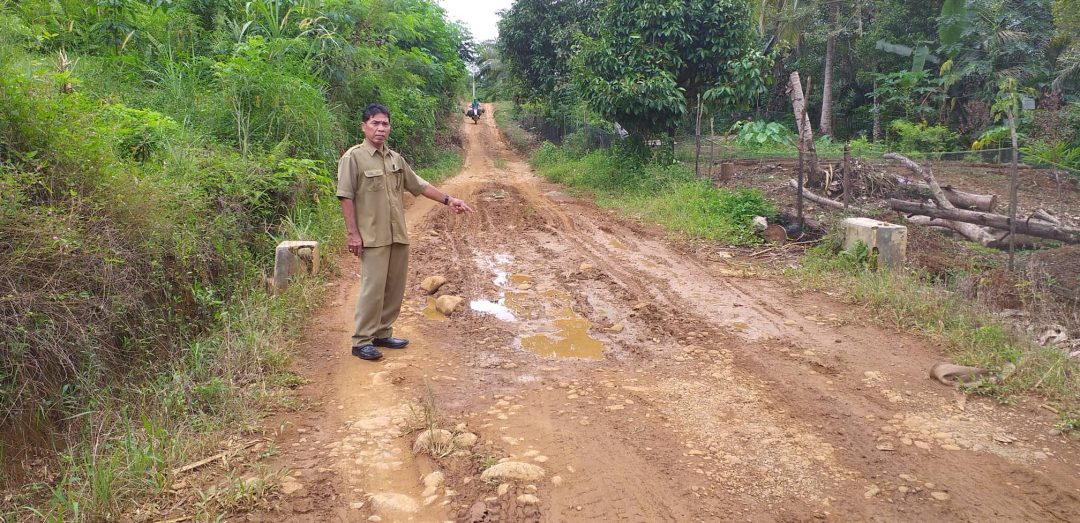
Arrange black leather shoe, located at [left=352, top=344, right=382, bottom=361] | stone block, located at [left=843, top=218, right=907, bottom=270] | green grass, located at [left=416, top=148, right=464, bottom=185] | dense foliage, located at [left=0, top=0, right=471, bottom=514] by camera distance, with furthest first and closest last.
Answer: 1. green grass, located at [left=416, top=148, right=464, bottom=185]
2. stone block, located at [left=843, top=218, right=907, bottom=270]
3. black leather shoe, located at [left=352, top=344, right=382, bottom=361]
4. dense foliage, located at [left=0, top=0, right=471, bottom=514]

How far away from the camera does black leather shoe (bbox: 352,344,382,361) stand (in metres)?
4.69

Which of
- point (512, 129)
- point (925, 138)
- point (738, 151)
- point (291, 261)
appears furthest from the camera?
point (512, 129)

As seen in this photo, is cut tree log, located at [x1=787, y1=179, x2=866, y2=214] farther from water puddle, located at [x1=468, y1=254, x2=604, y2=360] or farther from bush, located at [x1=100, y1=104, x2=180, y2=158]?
bush, located at [x1=100, y1=104, x2=180, y2=158]

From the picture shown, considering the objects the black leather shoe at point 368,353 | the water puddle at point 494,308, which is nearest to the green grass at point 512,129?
the water puddle at point 494,308

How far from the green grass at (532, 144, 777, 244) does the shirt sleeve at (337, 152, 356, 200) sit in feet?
18.7

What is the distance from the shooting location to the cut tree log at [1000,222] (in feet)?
23.6

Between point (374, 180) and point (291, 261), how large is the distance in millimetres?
1814

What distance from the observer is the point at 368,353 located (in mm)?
4688

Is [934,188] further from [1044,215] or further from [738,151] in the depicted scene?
[738,151]

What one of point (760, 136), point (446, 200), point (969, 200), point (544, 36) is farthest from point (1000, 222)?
point (544, 36)

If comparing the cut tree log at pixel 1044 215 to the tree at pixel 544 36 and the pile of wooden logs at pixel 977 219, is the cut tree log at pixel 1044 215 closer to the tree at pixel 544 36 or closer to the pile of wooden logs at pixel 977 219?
the pile of wooden logs at pixel 977 219

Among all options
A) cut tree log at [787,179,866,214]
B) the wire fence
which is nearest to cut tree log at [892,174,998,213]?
the wire fence

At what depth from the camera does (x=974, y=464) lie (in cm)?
330

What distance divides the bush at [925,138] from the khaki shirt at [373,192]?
62.5 feet
